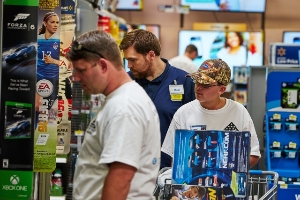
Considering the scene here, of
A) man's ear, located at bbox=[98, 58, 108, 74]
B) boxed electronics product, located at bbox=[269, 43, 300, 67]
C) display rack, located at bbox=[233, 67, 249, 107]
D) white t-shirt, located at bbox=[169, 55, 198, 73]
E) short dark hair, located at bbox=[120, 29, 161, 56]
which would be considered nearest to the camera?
man's ear, located at bbox=[98, 58, 108, 74]

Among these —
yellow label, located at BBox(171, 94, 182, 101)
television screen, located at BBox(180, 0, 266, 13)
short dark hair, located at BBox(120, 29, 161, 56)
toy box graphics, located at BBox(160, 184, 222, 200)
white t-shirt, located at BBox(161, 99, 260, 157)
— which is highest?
television screen, located at BBox(180, 0, 266, 13)

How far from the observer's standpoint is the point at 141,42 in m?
4.87

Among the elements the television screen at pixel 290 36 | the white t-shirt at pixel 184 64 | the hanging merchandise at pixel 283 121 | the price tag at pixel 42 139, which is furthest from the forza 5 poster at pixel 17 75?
the television screen at pixel 290 36

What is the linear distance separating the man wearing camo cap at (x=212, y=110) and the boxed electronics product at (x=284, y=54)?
18.6ft

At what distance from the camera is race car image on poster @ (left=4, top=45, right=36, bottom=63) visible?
439 cm

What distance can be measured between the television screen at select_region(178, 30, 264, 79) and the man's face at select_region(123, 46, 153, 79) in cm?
1157

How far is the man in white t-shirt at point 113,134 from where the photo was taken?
2854 millimetres

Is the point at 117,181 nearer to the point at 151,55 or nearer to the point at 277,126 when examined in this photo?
the point at 151,55

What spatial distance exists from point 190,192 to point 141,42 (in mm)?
1536

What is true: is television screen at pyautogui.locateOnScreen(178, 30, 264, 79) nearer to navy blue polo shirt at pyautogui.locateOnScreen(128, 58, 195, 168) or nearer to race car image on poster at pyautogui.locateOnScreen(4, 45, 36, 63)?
navy blue polo shirt at pyautogui.locateOnScreen(128, 58, 195, 168)

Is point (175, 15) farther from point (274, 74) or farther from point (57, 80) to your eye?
point (57, 80)

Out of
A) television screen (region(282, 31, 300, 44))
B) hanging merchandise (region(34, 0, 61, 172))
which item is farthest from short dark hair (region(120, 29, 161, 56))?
television screen (region(282, 31, 300, 44))

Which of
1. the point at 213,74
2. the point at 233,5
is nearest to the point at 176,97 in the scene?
the point at 213,74

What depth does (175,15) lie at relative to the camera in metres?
17.3
